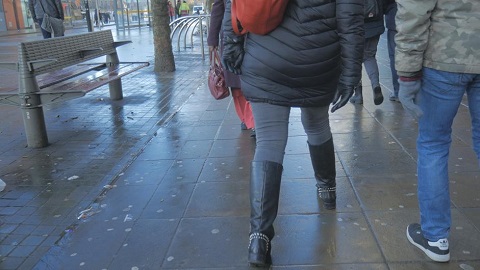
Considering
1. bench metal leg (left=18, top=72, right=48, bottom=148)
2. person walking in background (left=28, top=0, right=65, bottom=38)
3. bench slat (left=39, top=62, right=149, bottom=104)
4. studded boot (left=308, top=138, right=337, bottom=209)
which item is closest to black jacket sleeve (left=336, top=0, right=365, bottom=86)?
studded boot (left=308, top=138, right=337, bottom=209)

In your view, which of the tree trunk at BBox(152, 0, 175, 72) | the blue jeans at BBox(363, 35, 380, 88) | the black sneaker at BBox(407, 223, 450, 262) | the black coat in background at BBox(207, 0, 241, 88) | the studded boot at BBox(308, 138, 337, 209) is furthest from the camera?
the tree trunk at BBox(152, 0, 175, 72)

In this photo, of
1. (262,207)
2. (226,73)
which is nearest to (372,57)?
(226,73)

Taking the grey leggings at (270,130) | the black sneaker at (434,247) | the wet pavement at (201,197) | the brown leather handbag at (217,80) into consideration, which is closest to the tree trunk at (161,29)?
the wet pavement at (201,197)

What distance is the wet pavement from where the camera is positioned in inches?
110

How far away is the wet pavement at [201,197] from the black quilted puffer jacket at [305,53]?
36.3 inches

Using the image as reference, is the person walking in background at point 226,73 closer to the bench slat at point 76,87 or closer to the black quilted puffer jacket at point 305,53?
the black quilted puffer jacket at point 305,53

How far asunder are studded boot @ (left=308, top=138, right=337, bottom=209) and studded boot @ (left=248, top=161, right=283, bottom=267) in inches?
26.1

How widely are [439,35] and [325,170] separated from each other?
1.29m

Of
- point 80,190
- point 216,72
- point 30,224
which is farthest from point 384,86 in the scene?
point 30,224

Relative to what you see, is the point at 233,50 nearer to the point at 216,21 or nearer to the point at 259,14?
the point at 259,14

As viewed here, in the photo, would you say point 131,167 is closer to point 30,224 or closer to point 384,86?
point 30,224

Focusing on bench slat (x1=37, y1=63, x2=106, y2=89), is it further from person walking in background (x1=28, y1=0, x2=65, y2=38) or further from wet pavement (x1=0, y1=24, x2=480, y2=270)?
person walking in background (x1=28, y1=0, x2=65, y2=38)

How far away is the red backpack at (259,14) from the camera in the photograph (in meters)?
2.27

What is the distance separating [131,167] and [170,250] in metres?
1.69
